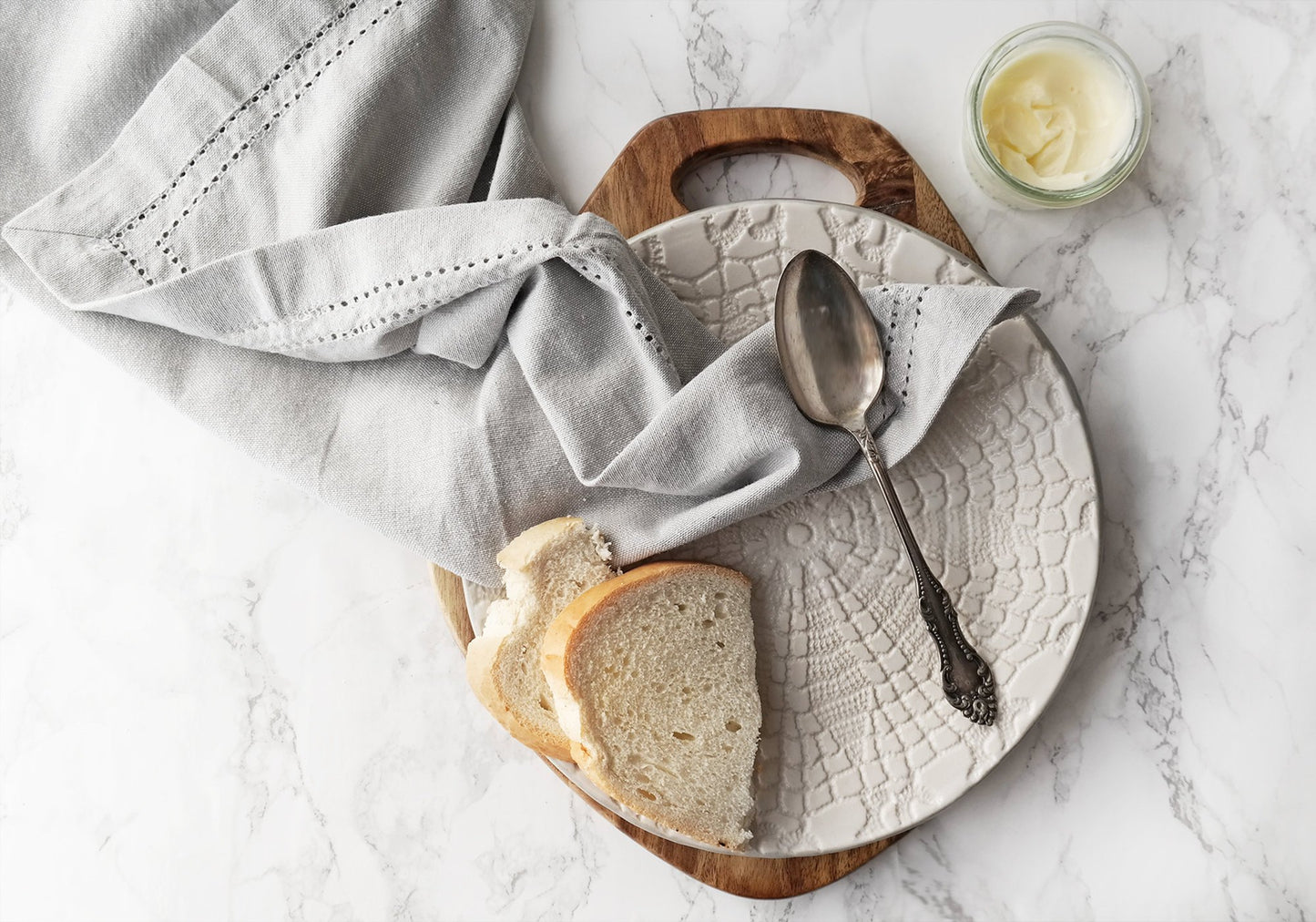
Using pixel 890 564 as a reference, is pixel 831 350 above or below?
above

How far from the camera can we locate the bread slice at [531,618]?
40.6 inches

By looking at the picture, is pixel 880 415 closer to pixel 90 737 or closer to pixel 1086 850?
pixel 1086 850

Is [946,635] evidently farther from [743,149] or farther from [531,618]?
[743,149]

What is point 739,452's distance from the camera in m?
1.00

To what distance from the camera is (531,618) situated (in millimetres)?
1048

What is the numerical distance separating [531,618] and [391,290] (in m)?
0.42

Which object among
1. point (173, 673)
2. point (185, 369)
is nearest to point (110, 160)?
point (185, 369)

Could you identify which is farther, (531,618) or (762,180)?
(762,180)

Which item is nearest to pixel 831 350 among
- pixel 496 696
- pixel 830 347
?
pixel 830 347

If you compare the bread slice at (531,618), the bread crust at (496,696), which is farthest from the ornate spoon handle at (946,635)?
the bread crust at (496,696)

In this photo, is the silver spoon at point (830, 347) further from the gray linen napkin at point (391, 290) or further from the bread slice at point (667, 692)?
the bread slice at point (667, 692)

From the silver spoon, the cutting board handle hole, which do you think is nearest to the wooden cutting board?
the cutting board handle hole

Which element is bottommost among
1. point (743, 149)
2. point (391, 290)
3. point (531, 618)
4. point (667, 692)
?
point (667, 692)

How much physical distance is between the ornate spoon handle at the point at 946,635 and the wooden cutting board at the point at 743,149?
0.22 metres
